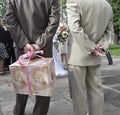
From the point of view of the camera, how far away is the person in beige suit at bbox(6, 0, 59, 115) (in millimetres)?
4551

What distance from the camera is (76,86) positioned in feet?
15.7

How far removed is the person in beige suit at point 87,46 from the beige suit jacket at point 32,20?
25 cm

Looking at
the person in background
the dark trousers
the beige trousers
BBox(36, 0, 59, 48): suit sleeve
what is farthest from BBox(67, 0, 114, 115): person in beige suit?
the person in background

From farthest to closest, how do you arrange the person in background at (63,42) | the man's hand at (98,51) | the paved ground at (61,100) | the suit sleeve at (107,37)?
the person in background at (63,42)
the paved ground at (61,100)
the suit sleeve at (107,37)
the man's hand at (98,51)

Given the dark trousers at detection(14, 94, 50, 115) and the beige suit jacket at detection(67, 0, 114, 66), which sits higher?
the beige suit jacket at detection(67, 0, 114, 66)

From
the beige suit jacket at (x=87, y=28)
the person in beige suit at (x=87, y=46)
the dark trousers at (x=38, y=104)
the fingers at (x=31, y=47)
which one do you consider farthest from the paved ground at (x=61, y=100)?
the fingers at (x=31, y=47)

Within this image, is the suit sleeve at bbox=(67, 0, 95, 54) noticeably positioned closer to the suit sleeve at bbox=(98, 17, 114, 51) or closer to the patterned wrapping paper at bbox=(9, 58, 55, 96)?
the suit sleeve at bbox=(98, 17, 114, 51)

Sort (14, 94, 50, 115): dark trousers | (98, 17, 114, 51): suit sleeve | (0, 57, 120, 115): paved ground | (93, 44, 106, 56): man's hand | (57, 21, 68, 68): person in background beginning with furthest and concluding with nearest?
(57, 21, 68, 68): person in background, (0, 57, 120, 115): paved ground, (14, 94, 50, 115): dark trousers, (98, 17, 114, 51): suit sleeve, (93, 44, 106, 56): man's hand

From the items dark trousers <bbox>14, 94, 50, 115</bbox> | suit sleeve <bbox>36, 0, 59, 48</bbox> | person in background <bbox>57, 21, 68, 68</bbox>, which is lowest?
person in background <bbox>57, 21, 68, 68</bbox>

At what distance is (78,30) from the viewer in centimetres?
456

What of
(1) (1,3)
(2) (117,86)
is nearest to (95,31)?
(2) (117,86)

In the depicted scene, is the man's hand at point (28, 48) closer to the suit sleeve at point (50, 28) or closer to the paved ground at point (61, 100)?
the suit sleeve at point (50, 28)

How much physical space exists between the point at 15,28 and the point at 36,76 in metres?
0.66

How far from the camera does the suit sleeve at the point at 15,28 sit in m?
4.56
